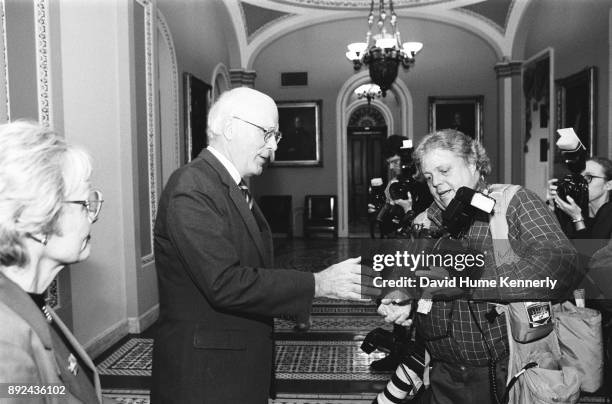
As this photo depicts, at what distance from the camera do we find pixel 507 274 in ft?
5.97

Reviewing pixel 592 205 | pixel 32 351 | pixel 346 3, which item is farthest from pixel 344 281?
pixel 346 3

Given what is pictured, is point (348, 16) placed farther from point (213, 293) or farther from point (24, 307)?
point (24, 307)

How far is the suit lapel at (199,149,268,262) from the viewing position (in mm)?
1667

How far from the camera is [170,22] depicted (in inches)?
261

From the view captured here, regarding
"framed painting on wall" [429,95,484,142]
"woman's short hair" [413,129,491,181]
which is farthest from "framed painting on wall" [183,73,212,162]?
"woman's short hair" [413,129,491,181]

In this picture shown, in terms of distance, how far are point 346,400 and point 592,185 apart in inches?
80.0

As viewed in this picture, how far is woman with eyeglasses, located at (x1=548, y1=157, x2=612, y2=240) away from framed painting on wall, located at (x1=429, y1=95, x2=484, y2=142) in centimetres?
783

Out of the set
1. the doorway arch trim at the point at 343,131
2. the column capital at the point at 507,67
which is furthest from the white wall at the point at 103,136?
the column capital at the point at 507,67

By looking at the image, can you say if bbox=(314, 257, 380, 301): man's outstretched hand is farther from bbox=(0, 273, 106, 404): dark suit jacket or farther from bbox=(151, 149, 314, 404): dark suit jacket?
bbox=(0, 273, 106, 404): dark suit jacket

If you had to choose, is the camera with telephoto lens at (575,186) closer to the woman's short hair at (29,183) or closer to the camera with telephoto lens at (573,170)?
the camera with telephoto lens at (573,170)

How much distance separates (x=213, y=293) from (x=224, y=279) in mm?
55

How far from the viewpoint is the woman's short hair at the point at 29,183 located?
1084 millimetres

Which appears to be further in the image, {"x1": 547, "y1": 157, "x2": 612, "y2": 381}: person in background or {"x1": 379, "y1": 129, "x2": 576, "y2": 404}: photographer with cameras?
{"x1": 547, "y1": 157, "x2": 612, "y2": 381}: person in background

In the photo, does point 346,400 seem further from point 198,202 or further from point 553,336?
point 198,202
